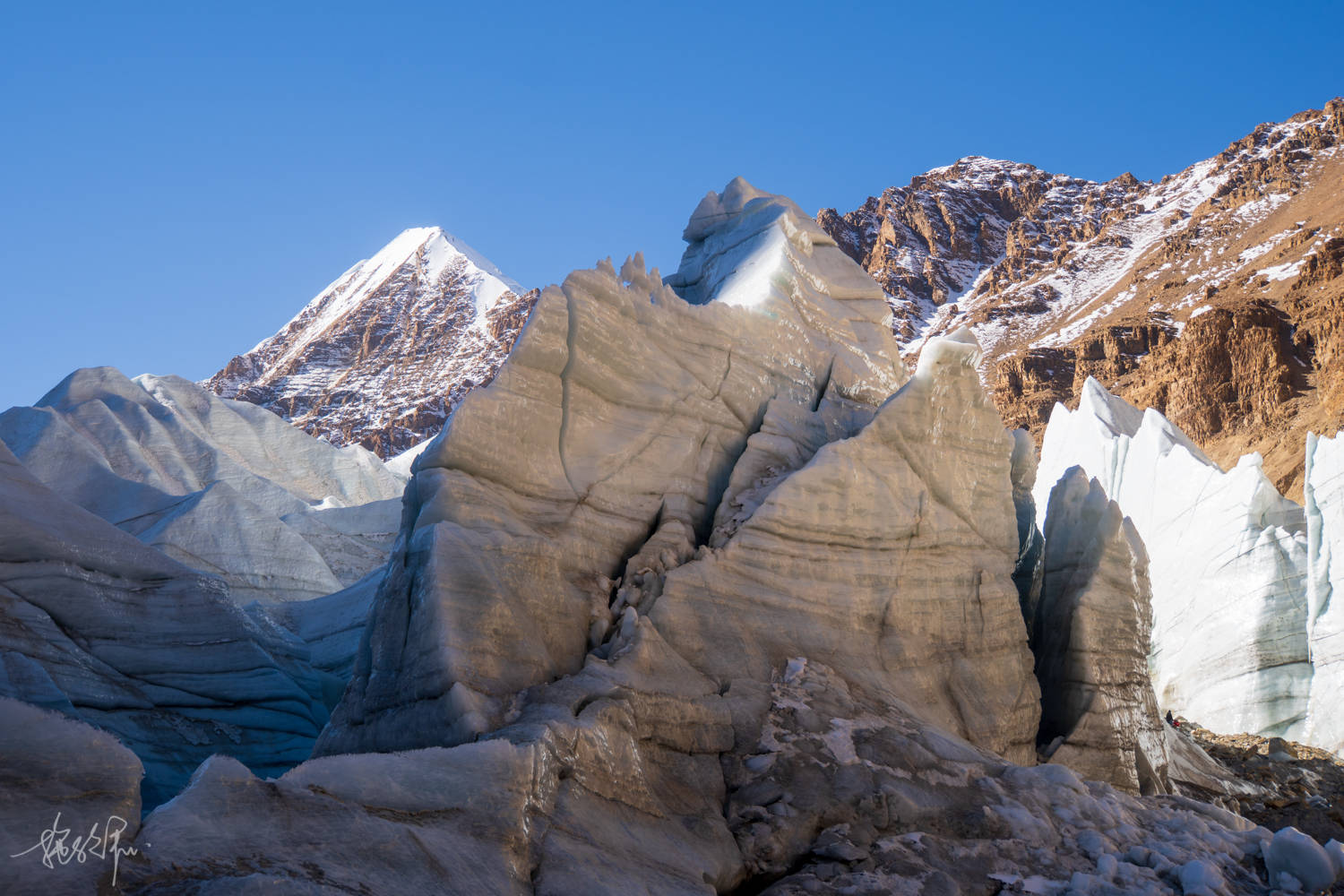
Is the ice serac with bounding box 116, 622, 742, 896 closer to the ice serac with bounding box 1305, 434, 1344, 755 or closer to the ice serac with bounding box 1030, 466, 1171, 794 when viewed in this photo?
the ice serac with bounding box 1030, 466, 1171, 794

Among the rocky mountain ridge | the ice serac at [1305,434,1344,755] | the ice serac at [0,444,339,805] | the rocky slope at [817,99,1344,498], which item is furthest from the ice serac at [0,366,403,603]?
the rocky slope at [817,99,1344,498]

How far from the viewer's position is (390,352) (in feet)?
222

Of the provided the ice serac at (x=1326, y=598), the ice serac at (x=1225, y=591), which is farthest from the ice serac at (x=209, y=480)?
the ice serac at (x=1326, y=598)

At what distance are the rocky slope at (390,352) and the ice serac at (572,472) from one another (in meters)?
45.3

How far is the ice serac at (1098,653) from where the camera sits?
1345 cm

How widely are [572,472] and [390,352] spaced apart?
58822 mm

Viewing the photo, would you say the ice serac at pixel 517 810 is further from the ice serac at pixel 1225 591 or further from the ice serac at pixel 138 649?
the ice serac at pixel 1225 591

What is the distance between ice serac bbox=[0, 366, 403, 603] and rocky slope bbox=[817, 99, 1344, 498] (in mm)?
34891

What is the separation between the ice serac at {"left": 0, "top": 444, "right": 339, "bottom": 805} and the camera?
12172 millimetres

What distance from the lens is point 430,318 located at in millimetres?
70125

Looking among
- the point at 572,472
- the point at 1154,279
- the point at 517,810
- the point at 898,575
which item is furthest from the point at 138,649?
the point at 1154,279

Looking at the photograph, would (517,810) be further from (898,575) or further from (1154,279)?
(1154,279)

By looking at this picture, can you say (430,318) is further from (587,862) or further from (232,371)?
(587,862)

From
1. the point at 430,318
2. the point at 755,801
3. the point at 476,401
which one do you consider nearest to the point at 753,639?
the point at 755,801
